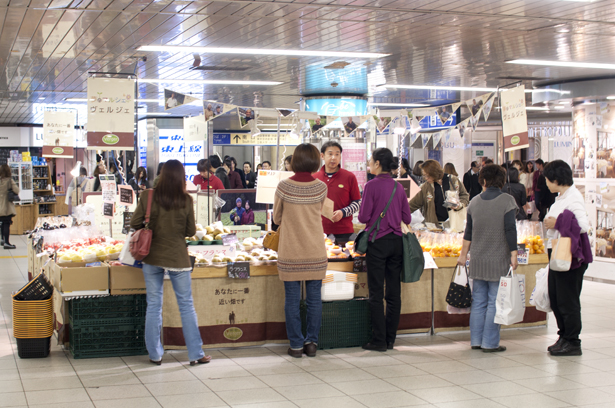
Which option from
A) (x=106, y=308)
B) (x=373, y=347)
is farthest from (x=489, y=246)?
(x=106, y=308)

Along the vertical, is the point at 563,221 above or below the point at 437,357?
above

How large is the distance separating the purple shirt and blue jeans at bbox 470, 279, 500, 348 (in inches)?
32.3

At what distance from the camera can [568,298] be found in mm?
5121

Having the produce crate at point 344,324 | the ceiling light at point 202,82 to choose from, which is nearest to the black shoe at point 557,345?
the produce crate at point 344,324

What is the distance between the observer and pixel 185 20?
259 inches

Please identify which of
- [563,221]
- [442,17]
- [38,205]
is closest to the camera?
[563,221]

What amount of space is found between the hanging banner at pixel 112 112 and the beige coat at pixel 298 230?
2320mm

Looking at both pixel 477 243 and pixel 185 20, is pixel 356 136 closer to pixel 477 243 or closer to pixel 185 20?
pixel 185 20

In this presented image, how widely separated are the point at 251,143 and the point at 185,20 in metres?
17.3

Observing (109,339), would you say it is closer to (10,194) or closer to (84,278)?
(84,278)

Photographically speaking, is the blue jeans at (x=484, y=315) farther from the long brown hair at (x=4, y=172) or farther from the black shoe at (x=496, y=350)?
the long brown hair at (x=4, y=172)

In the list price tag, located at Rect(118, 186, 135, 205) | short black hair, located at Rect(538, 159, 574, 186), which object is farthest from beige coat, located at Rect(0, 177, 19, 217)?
short black hair, located at Rect(538, 159, 574, 186)

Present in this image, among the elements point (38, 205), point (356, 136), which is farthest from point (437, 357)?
point (38, 205)

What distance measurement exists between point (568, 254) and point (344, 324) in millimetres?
1851
